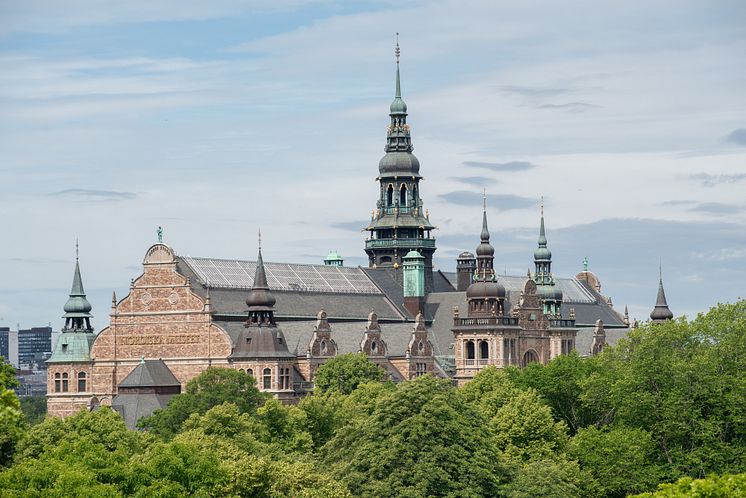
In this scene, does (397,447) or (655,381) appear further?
(655,381)

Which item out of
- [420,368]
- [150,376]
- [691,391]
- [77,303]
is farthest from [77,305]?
[691,391]

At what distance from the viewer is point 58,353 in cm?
18325

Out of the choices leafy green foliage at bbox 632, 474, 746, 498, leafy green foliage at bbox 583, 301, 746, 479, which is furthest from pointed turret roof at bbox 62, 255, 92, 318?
leafy green foliage at bbox 632, 474, 746, 498

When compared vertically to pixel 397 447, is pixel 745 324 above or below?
above

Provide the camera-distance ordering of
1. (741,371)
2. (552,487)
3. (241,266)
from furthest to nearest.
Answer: (241,266) < (741,371) < (552,487)

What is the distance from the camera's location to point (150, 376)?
168m

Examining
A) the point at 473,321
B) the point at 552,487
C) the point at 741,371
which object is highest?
the point at 473,321

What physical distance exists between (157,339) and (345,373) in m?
18.7

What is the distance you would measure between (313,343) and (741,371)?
59285 mm

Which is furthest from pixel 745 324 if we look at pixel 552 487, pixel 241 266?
pixel 241 266

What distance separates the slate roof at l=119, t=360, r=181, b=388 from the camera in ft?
548

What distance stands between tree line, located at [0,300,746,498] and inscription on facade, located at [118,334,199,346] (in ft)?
81.6

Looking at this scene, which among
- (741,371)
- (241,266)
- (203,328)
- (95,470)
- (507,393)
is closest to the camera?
(95,470)

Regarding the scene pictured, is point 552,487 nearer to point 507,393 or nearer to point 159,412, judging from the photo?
point 507,393
